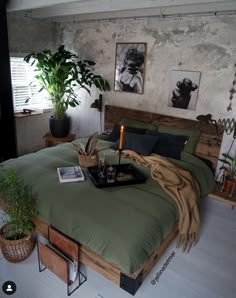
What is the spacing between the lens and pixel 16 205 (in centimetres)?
191

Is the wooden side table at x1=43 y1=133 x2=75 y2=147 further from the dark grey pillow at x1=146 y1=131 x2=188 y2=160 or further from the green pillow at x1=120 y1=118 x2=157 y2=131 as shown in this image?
the dark grey pillow at x1=146 y1=131 x2=188 y2=160

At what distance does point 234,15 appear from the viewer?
2893 mm

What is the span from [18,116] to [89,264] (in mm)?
3088

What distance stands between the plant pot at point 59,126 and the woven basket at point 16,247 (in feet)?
7.96

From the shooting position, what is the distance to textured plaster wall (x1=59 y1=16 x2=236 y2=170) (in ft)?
10.1

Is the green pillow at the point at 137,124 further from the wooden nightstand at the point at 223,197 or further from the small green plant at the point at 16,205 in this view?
the small green plant at the point at 16,205

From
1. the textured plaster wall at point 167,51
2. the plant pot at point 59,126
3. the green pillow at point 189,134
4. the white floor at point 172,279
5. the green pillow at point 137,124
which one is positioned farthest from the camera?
the plant pot at point 59,126

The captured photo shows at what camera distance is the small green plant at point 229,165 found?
3129 millimetres

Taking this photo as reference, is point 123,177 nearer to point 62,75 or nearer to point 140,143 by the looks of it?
point 140,143

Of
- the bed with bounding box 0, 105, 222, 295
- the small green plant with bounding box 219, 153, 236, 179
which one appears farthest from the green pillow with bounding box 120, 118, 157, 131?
the small green plant with bounding box 219, 153, 236, 179

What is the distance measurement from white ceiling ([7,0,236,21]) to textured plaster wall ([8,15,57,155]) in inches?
13.2

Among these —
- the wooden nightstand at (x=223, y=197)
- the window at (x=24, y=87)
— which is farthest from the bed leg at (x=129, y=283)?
the window at (x=24, y=87)

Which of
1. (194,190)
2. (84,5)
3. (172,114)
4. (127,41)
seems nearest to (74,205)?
(194,190)

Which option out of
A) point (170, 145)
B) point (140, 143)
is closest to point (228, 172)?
point (170, 145)
